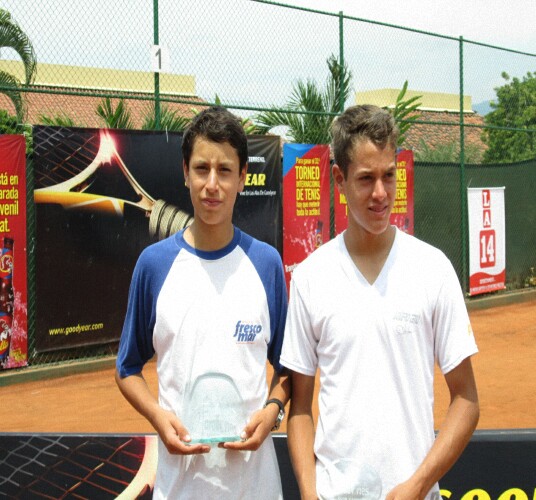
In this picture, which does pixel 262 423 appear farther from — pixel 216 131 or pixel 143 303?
pixel 216 131

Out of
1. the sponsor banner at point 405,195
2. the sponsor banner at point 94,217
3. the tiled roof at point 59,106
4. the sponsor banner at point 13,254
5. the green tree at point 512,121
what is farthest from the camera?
the green tree at point 512,121

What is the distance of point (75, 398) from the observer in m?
7.45

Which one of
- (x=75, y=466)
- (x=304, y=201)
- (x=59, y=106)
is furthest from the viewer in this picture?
(x=59, y=106)

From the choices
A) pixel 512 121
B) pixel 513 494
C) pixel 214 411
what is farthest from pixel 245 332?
pixel 512 121

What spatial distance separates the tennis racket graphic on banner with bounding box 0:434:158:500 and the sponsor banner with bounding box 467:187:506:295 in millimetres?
10522

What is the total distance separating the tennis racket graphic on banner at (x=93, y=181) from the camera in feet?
26.9

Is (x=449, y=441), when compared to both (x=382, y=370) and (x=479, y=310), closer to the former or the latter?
(x=382, y=370)

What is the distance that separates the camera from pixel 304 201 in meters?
10.6

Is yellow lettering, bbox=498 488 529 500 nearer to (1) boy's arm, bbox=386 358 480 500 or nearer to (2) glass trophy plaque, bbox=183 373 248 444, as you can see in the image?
(1) boy's arm, bbox=386 358 480 500

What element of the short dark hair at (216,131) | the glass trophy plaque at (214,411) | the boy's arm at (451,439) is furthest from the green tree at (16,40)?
the boy's arm at (451,439)

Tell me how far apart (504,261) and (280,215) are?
547 centimetres

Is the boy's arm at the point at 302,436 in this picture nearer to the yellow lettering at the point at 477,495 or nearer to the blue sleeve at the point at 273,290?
the blue sleeve at the point at 273,290

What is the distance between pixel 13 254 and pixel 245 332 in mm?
6211

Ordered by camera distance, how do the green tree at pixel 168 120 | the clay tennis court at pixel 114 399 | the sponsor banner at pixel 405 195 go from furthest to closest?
the sponsor banner at pixel 405 195
the green tree at pixel 168 120
the clay tennis court at pixel 114 399
